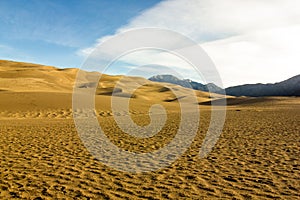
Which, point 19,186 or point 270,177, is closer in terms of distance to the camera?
point 19,186

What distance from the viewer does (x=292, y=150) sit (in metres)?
12.0

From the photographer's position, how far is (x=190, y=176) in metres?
8.54

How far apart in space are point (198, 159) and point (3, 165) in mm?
7666

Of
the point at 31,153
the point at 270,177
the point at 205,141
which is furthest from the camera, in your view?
the point at 205,141

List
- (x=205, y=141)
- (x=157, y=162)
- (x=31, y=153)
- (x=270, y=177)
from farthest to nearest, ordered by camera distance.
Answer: (x=205, y=141) → (x=31, y=153) → (x=157, y=162) → (x=270, y=177)

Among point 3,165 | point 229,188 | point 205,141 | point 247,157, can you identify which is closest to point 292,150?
point 247,157

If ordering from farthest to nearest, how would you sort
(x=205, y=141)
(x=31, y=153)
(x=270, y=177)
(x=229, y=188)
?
(x=205, y=141) → (x=31, y=153) → (x=270, y=177) → (x=229, y=188)

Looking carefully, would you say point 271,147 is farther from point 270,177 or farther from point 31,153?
point 31,153

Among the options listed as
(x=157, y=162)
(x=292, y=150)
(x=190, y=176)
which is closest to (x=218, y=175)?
(x=190, y=176)

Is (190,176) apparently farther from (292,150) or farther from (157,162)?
(292,150)

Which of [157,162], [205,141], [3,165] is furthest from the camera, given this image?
[205,141]

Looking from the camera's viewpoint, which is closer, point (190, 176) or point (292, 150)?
point (190, 176)

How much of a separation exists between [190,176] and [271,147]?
638 centimetres

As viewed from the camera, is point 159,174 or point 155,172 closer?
point 159,174
